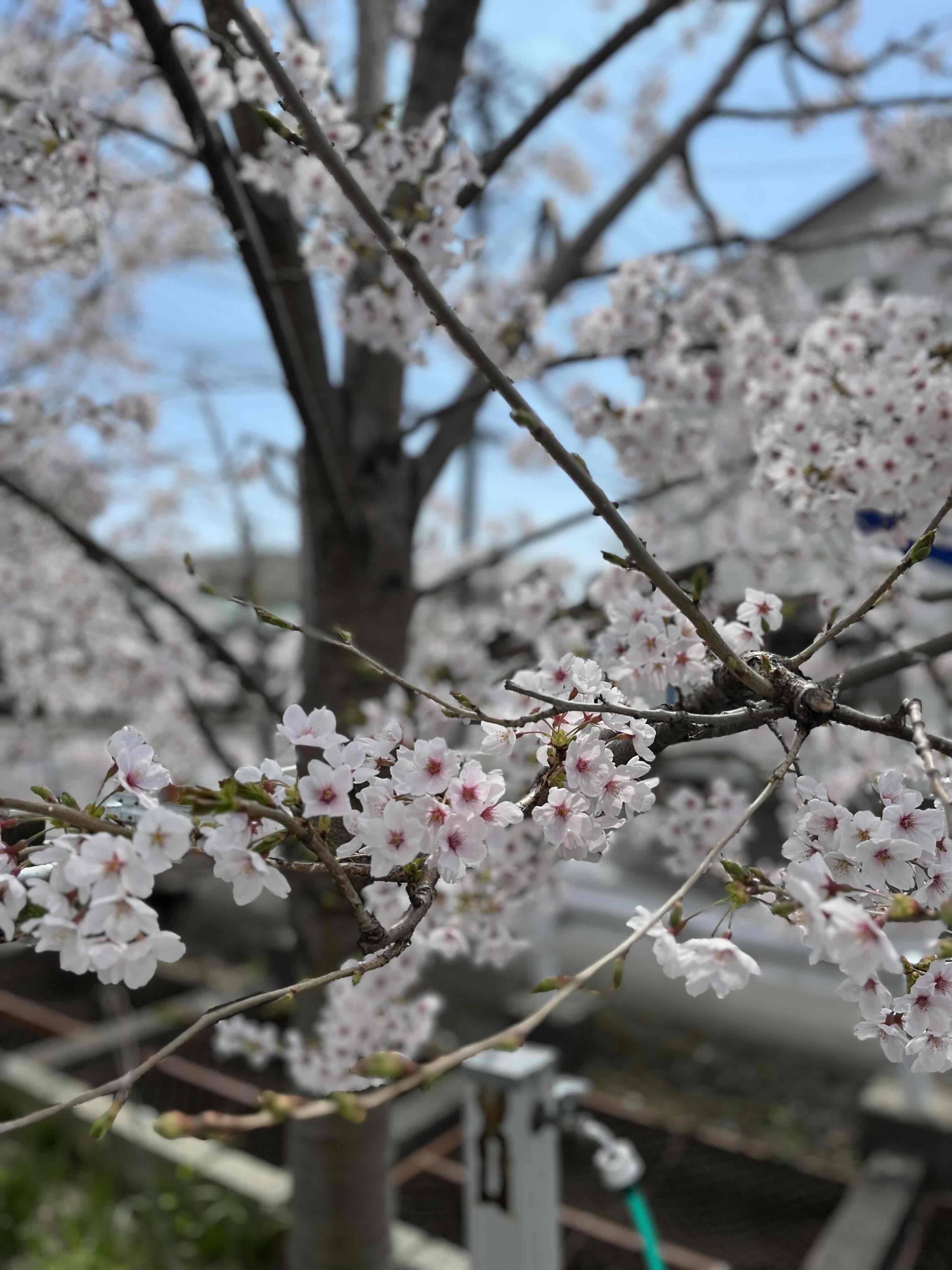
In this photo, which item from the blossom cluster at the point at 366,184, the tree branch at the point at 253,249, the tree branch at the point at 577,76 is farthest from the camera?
the tree branch at the point at 577,76

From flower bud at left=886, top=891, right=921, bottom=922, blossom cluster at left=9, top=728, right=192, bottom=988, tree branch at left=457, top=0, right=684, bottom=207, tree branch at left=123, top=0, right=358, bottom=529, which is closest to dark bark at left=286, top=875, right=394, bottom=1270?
tree branch at left=123, top=0, right=358, bottom=529

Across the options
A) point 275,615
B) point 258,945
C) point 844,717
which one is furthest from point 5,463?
point 258,945

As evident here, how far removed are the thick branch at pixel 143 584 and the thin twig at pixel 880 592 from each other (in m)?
1.97

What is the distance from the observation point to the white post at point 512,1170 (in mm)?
2279

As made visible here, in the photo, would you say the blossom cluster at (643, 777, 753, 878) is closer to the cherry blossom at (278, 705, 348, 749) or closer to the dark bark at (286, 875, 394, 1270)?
the dark bark at (286, 875, 394, 1270)

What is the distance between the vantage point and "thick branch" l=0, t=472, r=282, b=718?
8.28 ft

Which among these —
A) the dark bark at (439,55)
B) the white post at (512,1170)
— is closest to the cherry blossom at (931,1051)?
the white post at (512,1170)

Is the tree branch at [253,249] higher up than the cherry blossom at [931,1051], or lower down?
higher up

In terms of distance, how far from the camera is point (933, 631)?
206 inches

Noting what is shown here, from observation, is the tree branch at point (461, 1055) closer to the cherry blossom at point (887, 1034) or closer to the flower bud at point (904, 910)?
the flower bud at point (904, 910)

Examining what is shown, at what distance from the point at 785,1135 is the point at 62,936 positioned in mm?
4082

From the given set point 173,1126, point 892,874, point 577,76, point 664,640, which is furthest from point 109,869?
point 577,76

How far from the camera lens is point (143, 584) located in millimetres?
2598

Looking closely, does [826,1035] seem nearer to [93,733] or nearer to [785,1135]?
[785,1135]
